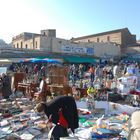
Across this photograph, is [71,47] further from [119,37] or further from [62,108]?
[62,108]

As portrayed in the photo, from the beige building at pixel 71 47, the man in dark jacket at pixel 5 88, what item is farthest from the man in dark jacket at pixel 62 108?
the beige building at pixel 71 47

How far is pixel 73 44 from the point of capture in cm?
4494

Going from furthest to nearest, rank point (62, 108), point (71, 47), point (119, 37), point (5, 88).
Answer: point (119, 37) < point (71, 47) < point (5, 88) < point (62, 108)

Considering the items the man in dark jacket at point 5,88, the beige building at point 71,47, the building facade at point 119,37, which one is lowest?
the man in dark jacket at point 5,88

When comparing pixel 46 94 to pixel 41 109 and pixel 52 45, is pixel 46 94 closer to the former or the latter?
pixel 41 109

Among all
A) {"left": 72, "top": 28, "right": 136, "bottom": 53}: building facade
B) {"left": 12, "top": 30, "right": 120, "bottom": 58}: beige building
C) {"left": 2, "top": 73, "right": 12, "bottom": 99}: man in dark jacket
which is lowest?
{"left": 2, "top": 73, "right": 12, "bottom": 99}: man in dark jacket

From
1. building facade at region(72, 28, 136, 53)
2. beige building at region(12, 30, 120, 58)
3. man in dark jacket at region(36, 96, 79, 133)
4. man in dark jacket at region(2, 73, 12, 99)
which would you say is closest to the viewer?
man in dark jacket at region(36, 96, 79, 133)

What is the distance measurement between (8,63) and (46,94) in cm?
1418

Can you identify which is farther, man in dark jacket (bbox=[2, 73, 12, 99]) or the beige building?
the beige building

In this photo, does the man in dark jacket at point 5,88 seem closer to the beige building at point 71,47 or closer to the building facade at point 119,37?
the beige building at point 71,47

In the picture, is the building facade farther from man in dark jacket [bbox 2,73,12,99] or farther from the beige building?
man in dark jacket [bbox 2,73,12,99]

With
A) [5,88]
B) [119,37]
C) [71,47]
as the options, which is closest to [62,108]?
[5,88]

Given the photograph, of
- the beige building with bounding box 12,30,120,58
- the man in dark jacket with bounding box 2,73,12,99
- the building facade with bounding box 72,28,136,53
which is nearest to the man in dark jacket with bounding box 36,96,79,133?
the man in dark jacket with bounding box 2,73,12,99

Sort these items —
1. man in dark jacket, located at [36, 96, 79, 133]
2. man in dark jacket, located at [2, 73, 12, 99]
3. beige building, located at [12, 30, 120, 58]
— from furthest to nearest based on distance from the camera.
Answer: beige building, located at [12, 30, 120, 58], man in dark jacket, located at [2, 73, 12, 99], man in dark jacket, located at [36, 96, 79, 133]
